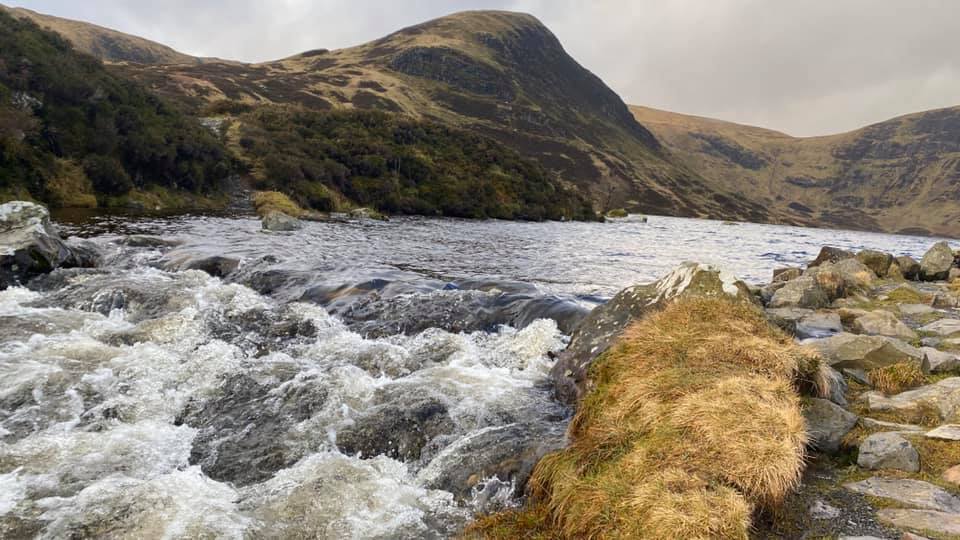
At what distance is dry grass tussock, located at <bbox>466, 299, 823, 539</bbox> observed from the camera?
4.61 meters

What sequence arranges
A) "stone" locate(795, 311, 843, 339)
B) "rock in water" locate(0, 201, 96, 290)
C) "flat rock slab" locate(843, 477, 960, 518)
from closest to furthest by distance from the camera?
"flat rock slab" locate(843, 477, 960, 518) < "stone" locate(795, 311, 843, 339) < "rock in water" locate(0, 201, 96, 290)

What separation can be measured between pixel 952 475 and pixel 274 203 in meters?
48.5

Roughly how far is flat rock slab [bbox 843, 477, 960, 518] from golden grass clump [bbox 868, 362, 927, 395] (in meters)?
3.12

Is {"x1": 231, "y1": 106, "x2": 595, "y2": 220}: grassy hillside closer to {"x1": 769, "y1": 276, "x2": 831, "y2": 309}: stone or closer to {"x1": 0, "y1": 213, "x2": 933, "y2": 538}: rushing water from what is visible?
{"x1": 0, "y1": 213, "x2": 933, "y2": 538}: rushing water

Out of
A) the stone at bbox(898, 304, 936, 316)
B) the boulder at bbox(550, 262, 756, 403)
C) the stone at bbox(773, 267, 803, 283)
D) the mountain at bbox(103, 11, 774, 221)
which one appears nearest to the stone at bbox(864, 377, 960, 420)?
the boulder at bbox(550, 262, 756, 403)

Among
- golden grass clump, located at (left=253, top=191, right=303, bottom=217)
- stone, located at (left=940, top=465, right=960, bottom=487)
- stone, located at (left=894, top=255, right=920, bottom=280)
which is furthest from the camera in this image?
golden grass clump, located at (left=253, top=191, right=303, bottom=217)

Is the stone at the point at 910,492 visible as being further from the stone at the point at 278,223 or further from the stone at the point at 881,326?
the stone at the point at 278,223

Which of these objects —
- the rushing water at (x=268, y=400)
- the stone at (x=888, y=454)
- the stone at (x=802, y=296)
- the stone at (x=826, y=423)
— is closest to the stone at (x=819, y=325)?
the stone at (x=802, y=296)

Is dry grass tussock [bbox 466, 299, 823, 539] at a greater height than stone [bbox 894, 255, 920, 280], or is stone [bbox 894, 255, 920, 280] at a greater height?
stone [bbox 894, 255, 920, 280]

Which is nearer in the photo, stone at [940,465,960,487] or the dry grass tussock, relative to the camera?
the dry grass tussock

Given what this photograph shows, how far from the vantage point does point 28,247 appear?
54.4 ft

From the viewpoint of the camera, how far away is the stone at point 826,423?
20.9ft

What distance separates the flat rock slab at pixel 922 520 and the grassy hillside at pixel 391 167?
174ft

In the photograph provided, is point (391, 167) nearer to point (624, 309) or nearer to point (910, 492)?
point (624, 309)
